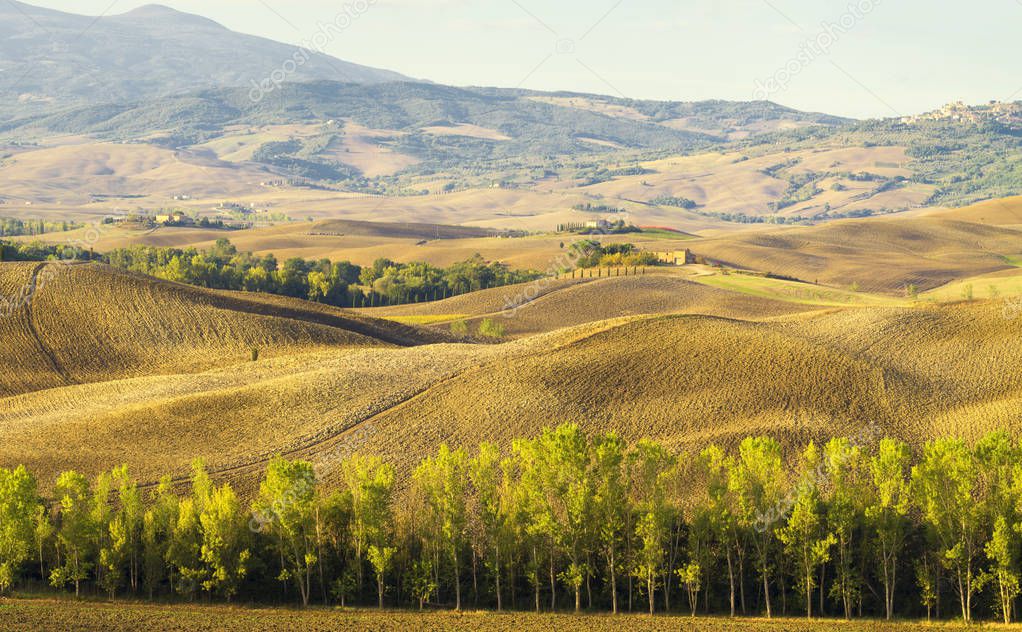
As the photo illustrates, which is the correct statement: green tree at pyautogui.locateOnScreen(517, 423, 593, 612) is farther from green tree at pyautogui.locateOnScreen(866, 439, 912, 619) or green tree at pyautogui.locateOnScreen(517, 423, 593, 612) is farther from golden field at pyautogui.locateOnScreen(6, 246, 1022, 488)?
golden field at pyautogui.locateOnScreen(6, 246, 1022, 488)

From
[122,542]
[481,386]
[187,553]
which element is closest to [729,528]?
[187,553]

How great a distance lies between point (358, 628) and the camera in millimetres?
56812

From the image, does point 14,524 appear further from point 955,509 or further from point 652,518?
point 955,509

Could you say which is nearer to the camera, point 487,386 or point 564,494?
point 564,494

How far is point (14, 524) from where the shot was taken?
6044cm

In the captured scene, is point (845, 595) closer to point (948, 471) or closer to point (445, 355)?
point (948, 471)

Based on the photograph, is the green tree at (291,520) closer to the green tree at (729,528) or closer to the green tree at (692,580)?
the green tree at (692,580)

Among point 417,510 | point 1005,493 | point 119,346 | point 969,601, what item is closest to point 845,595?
point 969,601

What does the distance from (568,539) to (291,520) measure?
49.1ft

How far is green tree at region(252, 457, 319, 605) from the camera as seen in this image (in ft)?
204

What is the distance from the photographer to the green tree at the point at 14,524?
60.2 m

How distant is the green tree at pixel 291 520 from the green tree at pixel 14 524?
11762 millimetres

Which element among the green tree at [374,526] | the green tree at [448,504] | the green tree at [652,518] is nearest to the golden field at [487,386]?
the green tree at [448,504]

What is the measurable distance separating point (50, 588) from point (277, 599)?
1213 centimetres
